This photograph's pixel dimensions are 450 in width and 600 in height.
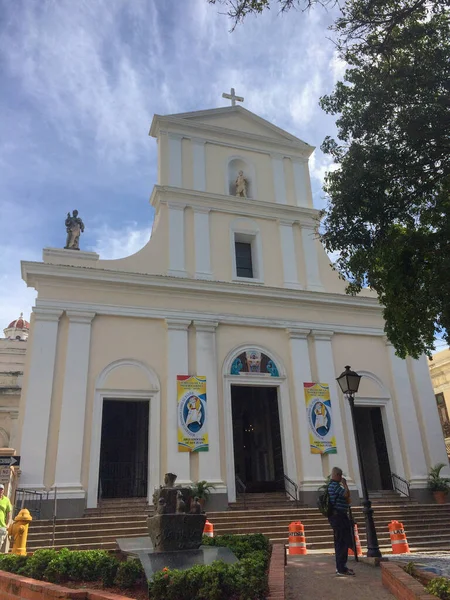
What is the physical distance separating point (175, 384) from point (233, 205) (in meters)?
7.29

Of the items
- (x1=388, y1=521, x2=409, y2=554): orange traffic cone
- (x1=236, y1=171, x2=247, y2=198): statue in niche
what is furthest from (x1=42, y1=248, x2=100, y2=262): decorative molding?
(x1=388, y1=521, x2=409, y2=554): orange traffic cone

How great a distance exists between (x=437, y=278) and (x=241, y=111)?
14.0 metres

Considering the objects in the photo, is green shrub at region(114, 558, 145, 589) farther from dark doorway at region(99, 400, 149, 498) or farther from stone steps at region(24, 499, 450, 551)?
dark doorway at region(99, 400, 149, 498)

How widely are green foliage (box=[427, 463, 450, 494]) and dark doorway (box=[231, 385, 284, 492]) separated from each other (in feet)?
16.6

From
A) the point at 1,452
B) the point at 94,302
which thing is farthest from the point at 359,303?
the point at 1,452

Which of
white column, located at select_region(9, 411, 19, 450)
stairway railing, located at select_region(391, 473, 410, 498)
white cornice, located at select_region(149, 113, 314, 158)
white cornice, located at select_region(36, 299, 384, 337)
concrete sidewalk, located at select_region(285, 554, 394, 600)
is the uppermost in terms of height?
white cornice, located at select_region(149, 113, 314, 158)

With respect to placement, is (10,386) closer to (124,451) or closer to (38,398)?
(124,451)

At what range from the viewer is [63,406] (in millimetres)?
14320

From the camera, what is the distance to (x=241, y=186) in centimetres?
1972

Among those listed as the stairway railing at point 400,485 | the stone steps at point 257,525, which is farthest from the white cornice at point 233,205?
the stone steps at point 257,525

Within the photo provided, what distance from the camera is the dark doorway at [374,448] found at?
17.7m

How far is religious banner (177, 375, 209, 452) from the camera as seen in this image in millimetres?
15008

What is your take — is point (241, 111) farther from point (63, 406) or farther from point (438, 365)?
point (438, 365)

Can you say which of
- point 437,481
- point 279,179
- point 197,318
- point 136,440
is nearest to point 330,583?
point 197,318
